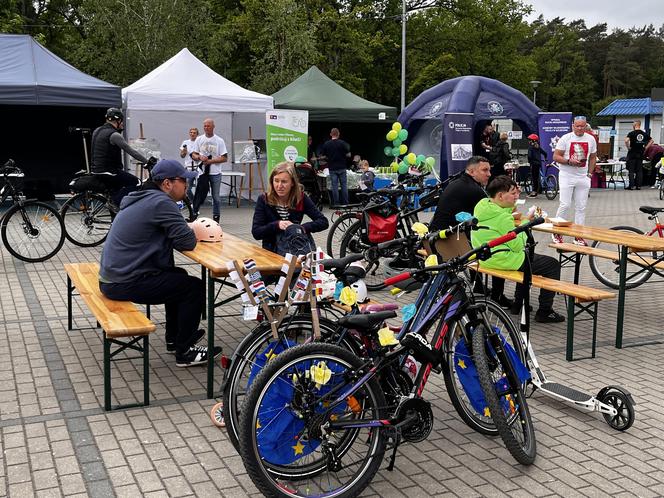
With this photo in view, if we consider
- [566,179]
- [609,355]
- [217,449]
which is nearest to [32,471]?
[217,449]

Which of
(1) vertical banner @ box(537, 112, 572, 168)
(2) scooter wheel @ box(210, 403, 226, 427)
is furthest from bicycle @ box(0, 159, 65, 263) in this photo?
(1) vertical banner @ box(537, 112, 572, 168)

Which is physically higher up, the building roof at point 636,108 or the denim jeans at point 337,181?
the building roof at point 636,108

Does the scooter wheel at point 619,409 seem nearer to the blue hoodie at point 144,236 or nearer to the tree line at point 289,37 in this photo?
the blue hoodie at point 144,236

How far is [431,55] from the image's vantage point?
43.6 metres

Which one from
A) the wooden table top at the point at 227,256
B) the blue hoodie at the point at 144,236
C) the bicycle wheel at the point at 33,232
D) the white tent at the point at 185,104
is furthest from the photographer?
the white tent at the point at 185,104

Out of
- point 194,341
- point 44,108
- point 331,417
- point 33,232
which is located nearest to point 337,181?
point 44,108

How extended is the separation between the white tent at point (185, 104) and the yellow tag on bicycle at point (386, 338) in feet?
43.4

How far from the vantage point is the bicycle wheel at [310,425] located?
3.35 m

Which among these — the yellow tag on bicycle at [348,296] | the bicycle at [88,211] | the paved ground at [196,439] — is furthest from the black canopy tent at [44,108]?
the yellow tag on bicycle at [348,296]

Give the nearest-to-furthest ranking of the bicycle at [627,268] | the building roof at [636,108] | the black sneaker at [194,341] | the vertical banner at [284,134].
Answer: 1. the black sneaker at [194,341]
2. the bicycle at [627,268]
3. the vertical banner at [284,134]
4. the building roof at [636,108]

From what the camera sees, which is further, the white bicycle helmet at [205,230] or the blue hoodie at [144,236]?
the white bicycle helmet at [205,230]

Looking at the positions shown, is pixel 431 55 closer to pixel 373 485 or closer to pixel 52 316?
pixel 52 316

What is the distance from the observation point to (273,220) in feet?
20.8

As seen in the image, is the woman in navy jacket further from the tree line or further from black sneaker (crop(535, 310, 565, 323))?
the tree line
